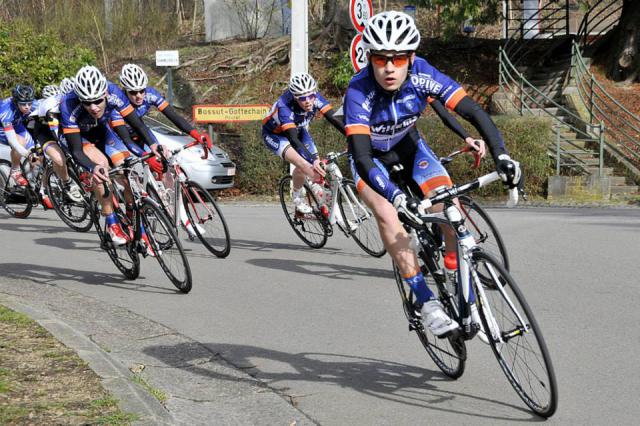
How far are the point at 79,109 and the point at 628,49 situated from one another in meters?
16.6

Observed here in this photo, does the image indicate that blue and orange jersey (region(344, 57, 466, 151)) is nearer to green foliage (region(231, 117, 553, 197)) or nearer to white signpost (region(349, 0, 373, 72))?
white signpost (region(349, 0, 373, 72))

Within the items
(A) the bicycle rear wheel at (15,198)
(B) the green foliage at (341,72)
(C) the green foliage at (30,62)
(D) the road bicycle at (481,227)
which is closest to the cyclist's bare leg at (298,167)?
(D) the road bicycle at (481,227)

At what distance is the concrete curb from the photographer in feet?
17.0

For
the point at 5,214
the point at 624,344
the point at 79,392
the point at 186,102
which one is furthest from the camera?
the point at 186,102

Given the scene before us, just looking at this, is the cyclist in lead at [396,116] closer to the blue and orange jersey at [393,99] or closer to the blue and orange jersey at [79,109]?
the blue and orange jersey at [393,99]

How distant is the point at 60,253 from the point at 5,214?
4.97m

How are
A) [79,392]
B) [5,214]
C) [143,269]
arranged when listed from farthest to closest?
[5,214] < [143,269] < [79,392]

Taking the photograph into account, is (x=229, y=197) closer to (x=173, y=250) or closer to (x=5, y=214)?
(x=5, y=214)

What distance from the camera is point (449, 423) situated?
519 centimetres

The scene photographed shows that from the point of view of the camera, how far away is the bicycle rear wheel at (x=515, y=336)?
4.93 m

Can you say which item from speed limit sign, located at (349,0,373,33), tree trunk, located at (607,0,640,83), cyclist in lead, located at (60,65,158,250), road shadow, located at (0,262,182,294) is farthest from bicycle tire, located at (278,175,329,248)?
tree trunk, located at (607,0,640,83)

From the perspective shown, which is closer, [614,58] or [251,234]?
[251,234]

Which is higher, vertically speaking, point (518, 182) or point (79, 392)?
point (518, 182)

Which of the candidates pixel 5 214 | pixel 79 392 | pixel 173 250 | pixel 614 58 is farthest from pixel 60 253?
pixel 614 58
